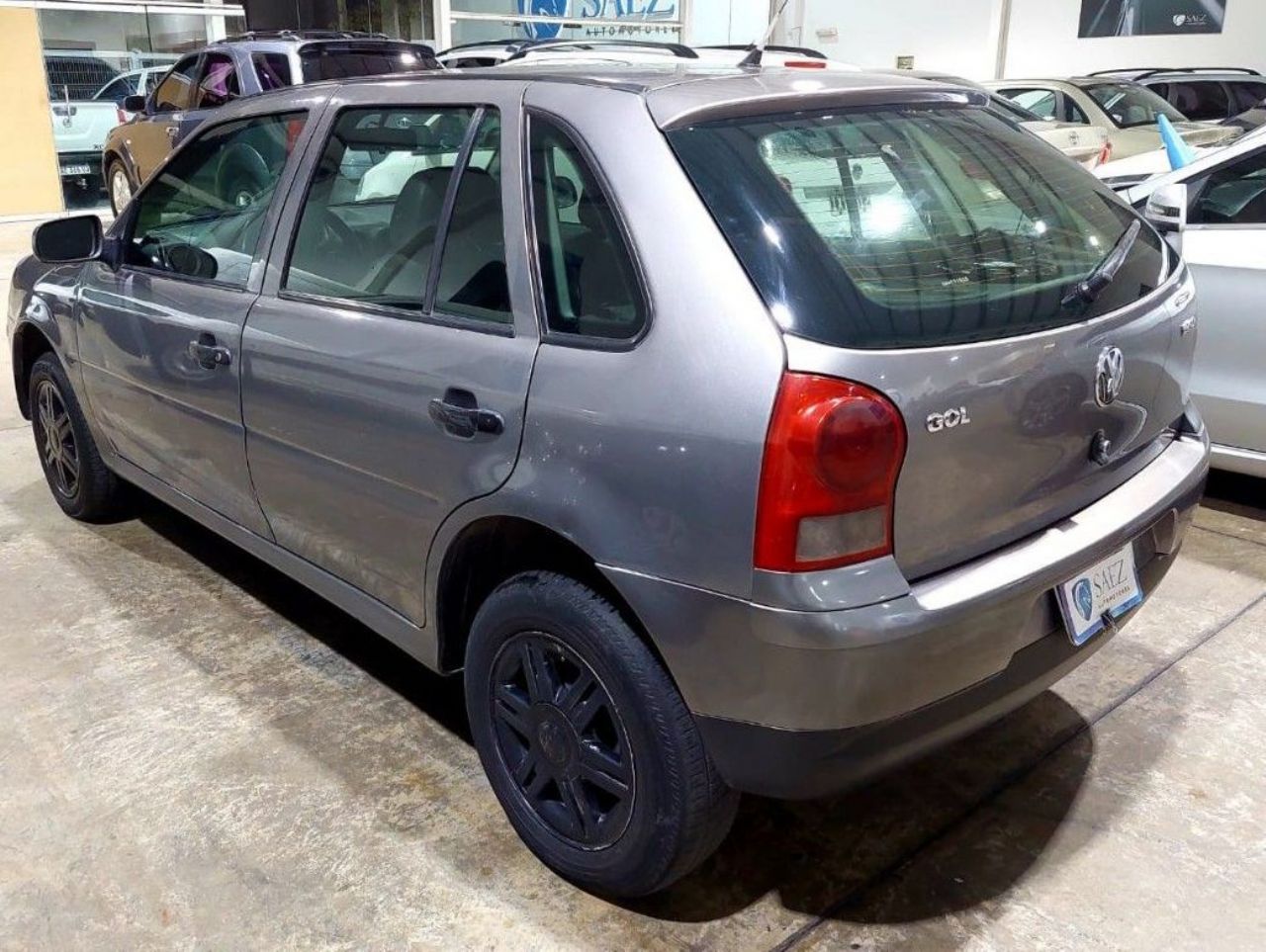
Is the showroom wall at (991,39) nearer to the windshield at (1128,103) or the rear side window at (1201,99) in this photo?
the rear side window at (1201,99)

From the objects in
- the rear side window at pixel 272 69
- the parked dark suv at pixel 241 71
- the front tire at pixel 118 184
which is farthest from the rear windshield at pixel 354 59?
the front tire at pixel 118 184

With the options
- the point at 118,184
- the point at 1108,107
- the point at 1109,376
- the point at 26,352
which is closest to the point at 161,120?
the point at 118,184

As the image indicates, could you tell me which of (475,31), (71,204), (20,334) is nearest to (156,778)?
(20,334)

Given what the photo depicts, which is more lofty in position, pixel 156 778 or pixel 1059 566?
pixel 1059 566

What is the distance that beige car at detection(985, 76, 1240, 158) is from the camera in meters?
10.3

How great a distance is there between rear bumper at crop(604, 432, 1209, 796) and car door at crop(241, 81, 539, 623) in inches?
21.5

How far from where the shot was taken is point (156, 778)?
8.95 ft

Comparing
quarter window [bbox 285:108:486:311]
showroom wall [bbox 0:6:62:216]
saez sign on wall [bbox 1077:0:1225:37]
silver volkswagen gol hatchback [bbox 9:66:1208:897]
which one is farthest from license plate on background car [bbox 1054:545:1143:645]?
saez sign on wall [bbox 1077:0:1225:37]

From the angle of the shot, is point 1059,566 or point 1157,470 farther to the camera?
point 1157,470

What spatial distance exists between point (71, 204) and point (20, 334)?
11476 millimetres

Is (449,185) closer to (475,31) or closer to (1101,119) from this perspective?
(1101,119)

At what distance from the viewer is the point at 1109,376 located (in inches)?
85.4

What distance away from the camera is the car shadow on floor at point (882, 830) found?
231cm

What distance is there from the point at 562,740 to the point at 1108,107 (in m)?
10.6
